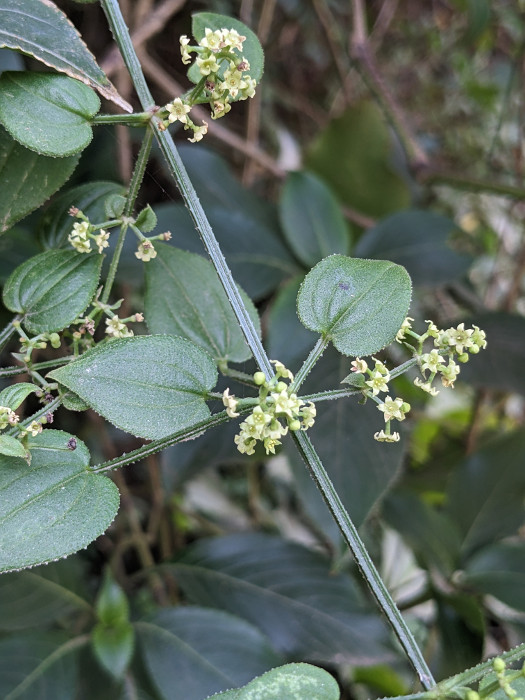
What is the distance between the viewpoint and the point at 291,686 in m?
0.39

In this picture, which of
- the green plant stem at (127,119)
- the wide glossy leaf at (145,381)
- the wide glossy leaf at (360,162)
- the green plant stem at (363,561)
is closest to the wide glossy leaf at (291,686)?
the green plant stem at (363,561)

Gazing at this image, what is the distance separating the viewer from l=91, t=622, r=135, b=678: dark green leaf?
81 cm

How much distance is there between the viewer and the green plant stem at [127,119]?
0.49m

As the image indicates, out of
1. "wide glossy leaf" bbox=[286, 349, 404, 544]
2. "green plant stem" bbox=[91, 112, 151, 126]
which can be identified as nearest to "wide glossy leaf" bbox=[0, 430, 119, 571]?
"green plant stem" bbox=[91, 112, 151, 126]

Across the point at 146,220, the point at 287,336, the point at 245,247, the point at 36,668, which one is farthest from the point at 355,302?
the point at 36,668

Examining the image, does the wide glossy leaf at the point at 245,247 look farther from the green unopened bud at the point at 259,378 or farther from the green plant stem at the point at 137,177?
the green unopened bud at the point at 259,378

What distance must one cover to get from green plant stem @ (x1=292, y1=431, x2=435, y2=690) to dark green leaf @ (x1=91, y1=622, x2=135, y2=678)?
496mm

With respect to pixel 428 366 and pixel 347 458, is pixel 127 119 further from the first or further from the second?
pixel 347 458

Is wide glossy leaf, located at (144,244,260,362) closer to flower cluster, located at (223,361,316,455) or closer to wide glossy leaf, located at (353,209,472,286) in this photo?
flower cluster, located at (223,361,316,455)

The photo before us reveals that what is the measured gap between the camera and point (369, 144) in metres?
1.24

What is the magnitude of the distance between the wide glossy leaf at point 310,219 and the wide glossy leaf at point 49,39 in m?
0.54

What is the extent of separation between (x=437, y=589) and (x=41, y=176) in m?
0.78

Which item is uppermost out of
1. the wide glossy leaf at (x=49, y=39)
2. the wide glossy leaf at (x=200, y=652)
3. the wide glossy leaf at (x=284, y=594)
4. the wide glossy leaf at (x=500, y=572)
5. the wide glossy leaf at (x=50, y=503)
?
the wide glossy leaf at (x=49, y=39)

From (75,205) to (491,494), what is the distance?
0.78 meters
